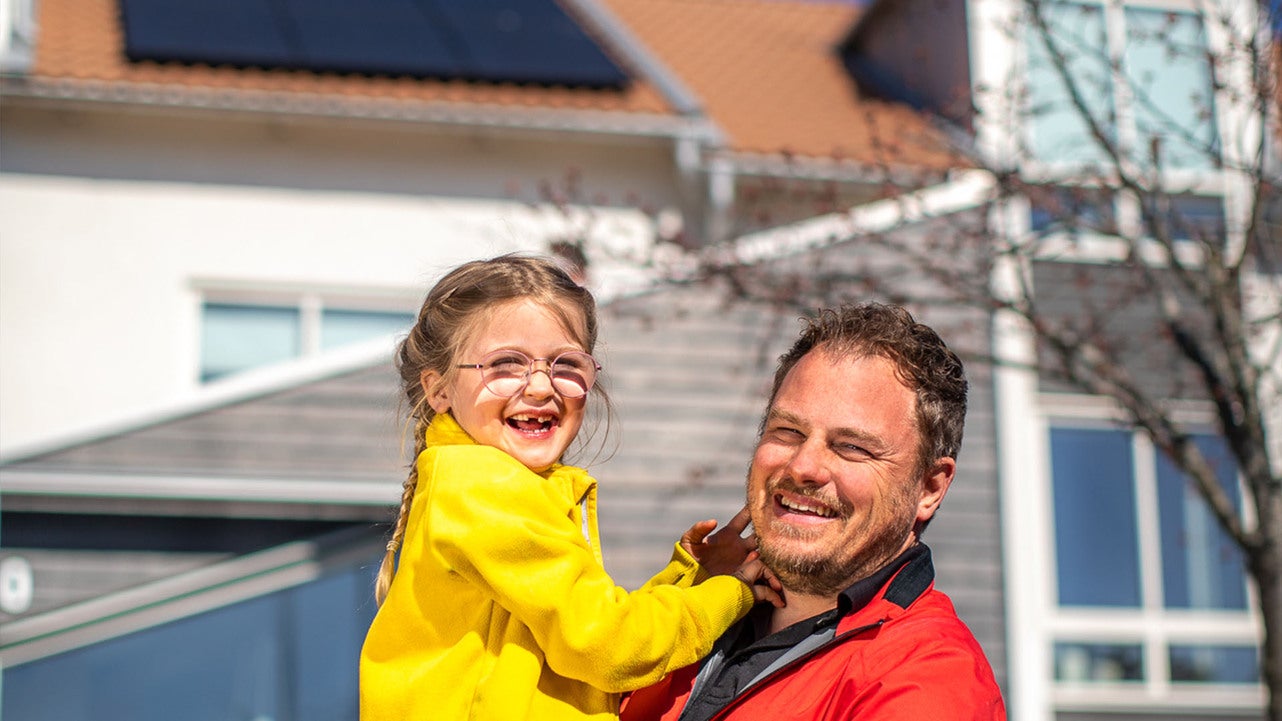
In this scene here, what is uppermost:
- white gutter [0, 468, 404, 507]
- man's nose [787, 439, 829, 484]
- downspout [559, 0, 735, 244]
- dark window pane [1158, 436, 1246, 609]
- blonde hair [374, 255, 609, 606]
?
downspout [559, 0, 735, 244]

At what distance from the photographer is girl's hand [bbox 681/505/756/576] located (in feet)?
10.00

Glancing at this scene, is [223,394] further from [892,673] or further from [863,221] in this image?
[892,673]

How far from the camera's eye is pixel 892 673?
7.86ft

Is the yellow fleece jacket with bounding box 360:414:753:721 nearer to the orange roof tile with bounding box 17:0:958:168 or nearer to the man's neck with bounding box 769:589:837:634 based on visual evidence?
the man's neck with bounding box 769:589:837:634

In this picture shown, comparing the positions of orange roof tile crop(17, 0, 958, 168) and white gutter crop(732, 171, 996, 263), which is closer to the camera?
white gutter crop(732, 171, 996, 263)

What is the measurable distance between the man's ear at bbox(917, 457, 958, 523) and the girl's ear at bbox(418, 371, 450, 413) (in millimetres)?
922

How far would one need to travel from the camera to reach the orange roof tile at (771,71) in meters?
12.4

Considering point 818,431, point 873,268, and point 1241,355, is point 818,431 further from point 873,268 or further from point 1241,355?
point 873,268

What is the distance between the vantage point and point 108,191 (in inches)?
436

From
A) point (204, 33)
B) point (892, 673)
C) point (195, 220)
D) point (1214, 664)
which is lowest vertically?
point (892, 673)

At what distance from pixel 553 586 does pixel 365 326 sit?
9.02m

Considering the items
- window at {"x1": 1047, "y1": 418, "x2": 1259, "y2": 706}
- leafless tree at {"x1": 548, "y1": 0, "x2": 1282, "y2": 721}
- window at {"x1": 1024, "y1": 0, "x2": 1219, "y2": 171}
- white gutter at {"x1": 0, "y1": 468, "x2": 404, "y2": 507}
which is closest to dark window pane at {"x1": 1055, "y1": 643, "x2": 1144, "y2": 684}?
window at {"x1": 1047, "y1": 418, "x2": 1259, "y2": 706}

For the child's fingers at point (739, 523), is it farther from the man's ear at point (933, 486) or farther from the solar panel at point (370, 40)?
the solar panel at point (370, 40)

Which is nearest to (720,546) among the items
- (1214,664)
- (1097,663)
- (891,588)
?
(891,588)
